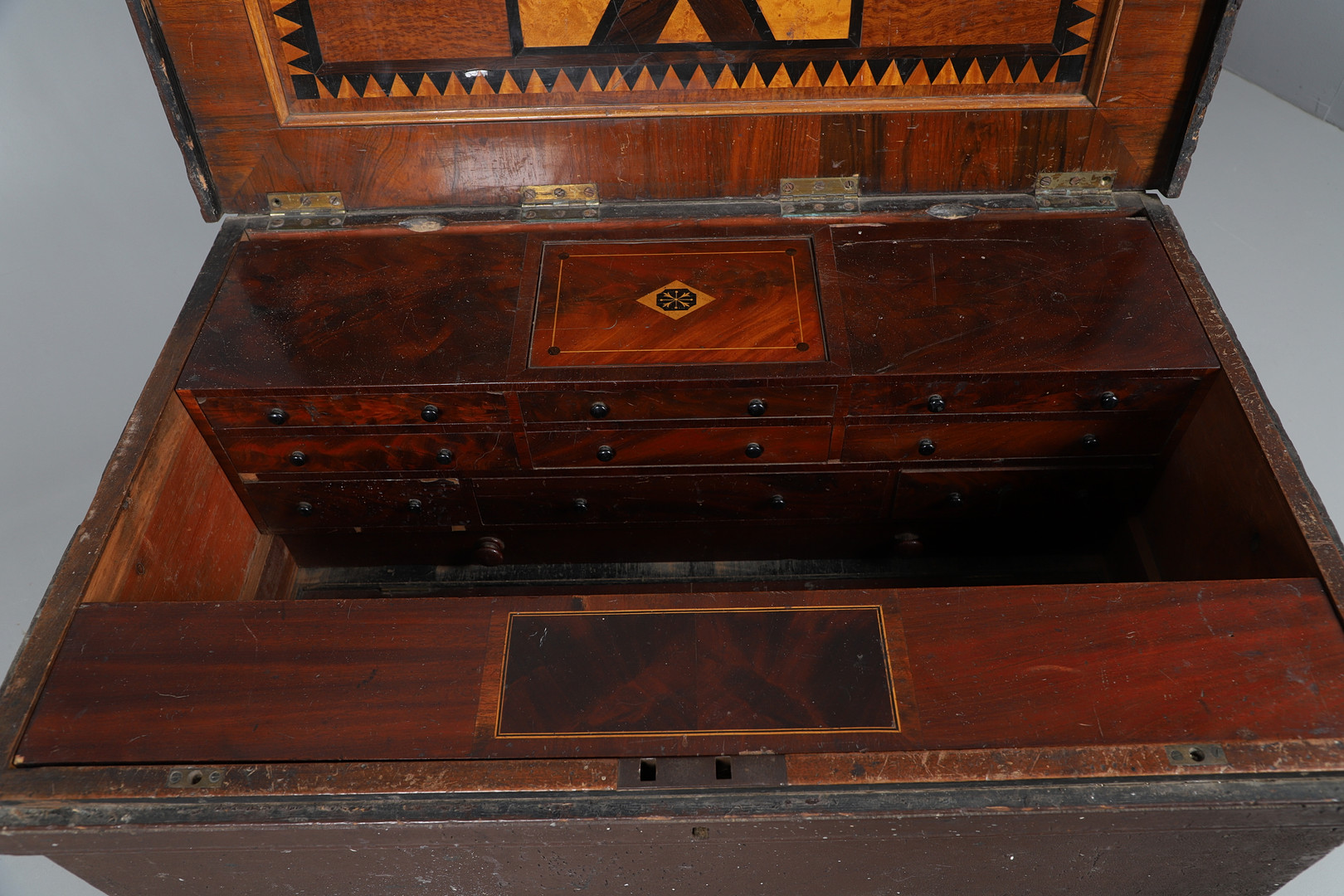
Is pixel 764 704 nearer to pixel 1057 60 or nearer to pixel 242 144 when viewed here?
pixel 1057 60

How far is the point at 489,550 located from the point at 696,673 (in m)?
0.94

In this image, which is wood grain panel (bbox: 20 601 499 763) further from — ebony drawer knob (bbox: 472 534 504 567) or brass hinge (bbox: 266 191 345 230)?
brass hinge (bbox: 266 191 345 230)

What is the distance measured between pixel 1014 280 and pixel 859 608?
2.93 feet

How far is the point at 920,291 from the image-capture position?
216 centimetres

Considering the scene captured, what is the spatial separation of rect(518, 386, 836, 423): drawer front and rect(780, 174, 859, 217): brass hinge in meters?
0.50

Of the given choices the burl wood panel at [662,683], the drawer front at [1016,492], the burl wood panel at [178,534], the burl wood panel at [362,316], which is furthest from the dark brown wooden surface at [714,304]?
the burl wood panel at [662,683]

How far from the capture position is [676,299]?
2.18 m

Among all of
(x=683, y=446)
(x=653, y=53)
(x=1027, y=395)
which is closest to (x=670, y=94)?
(x=653, y=53)

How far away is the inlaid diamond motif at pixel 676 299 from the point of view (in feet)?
7.09

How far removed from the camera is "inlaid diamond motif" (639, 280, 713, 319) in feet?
7.09

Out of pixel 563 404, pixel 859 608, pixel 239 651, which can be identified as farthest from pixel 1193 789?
pixel 239 651

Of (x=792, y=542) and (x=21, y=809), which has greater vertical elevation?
(x=21, y=809)

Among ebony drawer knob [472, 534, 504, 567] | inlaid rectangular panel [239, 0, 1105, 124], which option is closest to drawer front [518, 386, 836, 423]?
ebony drawer knob [472, 534, 504, 567]

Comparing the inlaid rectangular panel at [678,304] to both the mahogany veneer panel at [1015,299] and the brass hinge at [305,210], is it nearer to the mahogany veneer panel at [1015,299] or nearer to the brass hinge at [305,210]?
the mahogany veneer panel at [1015,299]
